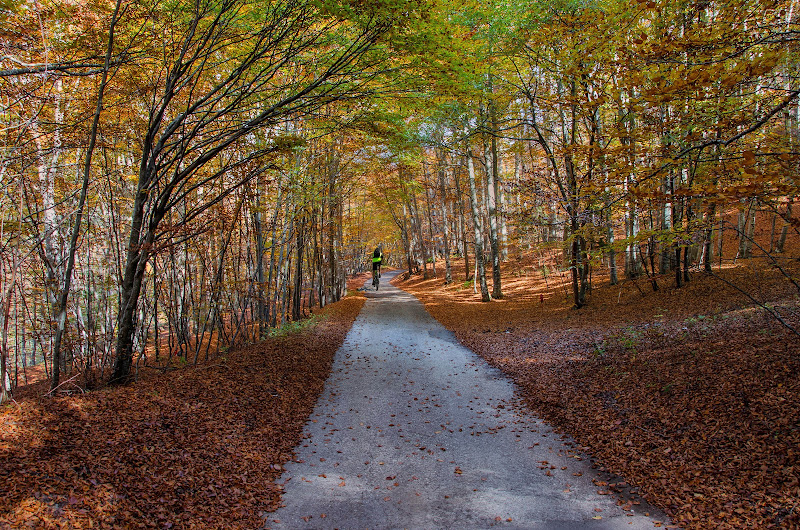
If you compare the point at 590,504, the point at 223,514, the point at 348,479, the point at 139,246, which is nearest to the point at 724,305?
the point at 590,504

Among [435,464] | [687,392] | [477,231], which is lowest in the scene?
[435,464]

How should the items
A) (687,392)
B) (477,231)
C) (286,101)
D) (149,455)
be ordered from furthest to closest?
1. (477,231)
2. (286,101)
3. (687,392)
4. (149,455)

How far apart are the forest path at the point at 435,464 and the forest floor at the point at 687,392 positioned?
401 millimetres

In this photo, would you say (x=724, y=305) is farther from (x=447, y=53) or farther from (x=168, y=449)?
(x=168, y=449)

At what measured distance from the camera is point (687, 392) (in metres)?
4.64

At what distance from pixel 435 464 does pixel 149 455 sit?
2.66m

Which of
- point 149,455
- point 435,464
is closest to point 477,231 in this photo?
point 435,464

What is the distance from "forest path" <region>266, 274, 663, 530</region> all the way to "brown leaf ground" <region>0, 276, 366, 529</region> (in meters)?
0.36

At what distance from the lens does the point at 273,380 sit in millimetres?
6340

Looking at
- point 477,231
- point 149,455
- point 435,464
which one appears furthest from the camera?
point 477,231

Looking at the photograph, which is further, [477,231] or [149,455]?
[477,231]

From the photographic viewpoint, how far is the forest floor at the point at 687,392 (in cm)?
320

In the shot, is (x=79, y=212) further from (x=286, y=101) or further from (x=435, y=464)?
(x=435, y=464)

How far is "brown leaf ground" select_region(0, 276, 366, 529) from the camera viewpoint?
2693 mm
